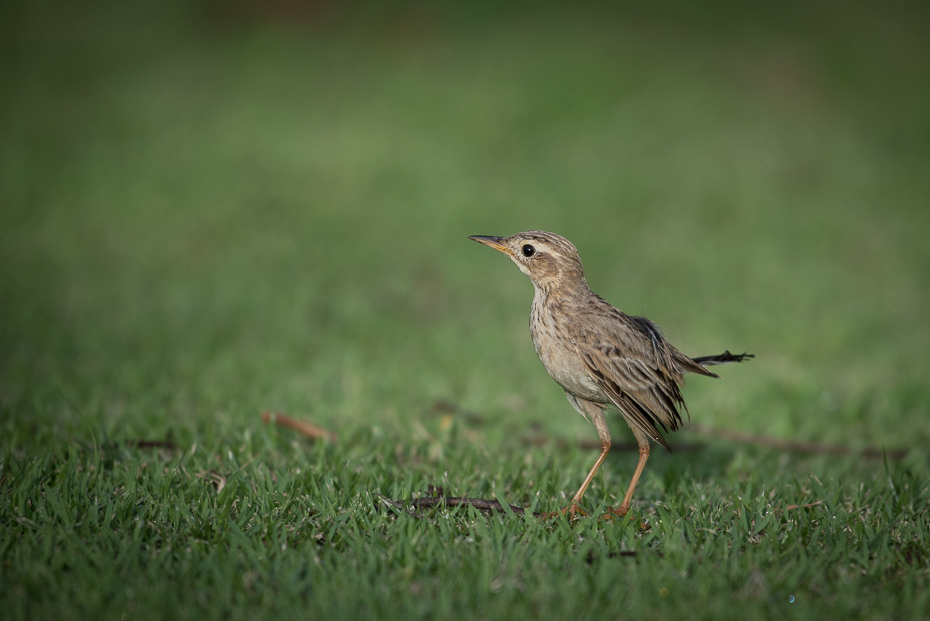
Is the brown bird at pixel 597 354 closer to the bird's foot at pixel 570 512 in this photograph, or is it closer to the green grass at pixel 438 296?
the bird's foot at pixel 570 512

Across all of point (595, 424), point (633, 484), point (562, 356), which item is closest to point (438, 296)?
point (595, 424)

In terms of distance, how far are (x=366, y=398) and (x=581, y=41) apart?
39.3ft

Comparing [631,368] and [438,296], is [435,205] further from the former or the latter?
[631,368]

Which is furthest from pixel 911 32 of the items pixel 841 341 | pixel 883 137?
pixel 841 341

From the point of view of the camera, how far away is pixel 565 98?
14.3 meters

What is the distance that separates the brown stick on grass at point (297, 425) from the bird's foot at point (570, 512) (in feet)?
6.18

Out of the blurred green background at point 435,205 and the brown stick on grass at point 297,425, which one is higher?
the blurred green background at point 435,205

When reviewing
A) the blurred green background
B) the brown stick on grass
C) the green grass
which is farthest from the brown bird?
the brown stick on grass

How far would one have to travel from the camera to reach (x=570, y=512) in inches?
171

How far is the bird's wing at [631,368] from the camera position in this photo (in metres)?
4.44

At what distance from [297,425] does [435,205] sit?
618 centimetres

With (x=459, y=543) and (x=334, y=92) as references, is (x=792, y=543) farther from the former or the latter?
(x=334, y=92)

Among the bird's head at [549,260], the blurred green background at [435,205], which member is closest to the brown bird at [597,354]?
the bird's head at [549,260]

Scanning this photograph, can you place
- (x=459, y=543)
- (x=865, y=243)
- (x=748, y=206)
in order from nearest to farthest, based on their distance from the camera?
(x=459, y=543)
(x=865, y=243)
(x=748, y=206)
